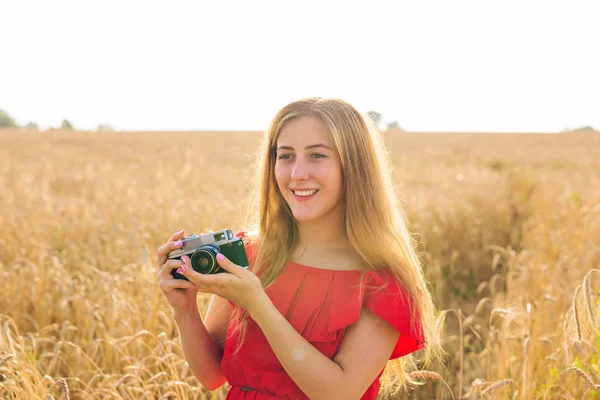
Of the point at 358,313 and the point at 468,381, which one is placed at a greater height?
the point at 358,313

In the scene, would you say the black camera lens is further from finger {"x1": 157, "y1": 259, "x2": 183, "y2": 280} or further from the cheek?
the cheek

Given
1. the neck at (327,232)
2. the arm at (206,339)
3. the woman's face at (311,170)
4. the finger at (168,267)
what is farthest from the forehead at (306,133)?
the arm at (206,339)

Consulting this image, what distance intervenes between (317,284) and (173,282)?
42 centimetres

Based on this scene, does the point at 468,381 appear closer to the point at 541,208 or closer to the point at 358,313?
the point at 358,313

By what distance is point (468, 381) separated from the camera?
3512mm

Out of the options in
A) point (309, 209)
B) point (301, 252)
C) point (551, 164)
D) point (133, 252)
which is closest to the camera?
point (309, 209)

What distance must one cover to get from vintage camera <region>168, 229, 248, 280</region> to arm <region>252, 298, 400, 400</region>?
0.52 feet

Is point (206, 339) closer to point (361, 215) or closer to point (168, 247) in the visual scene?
point (168, 247)

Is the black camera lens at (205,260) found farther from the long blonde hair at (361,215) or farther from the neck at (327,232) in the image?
the neck at (327,232)

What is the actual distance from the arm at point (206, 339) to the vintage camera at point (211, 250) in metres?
0.26

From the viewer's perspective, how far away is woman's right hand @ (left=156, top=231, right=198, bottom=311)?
162cm

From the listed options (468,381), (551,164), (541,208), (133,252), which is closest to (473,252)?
(541,208)

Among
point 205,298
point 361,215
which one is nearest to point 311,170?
→ point 361,215

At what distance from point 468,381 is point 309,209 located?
7.72ft
